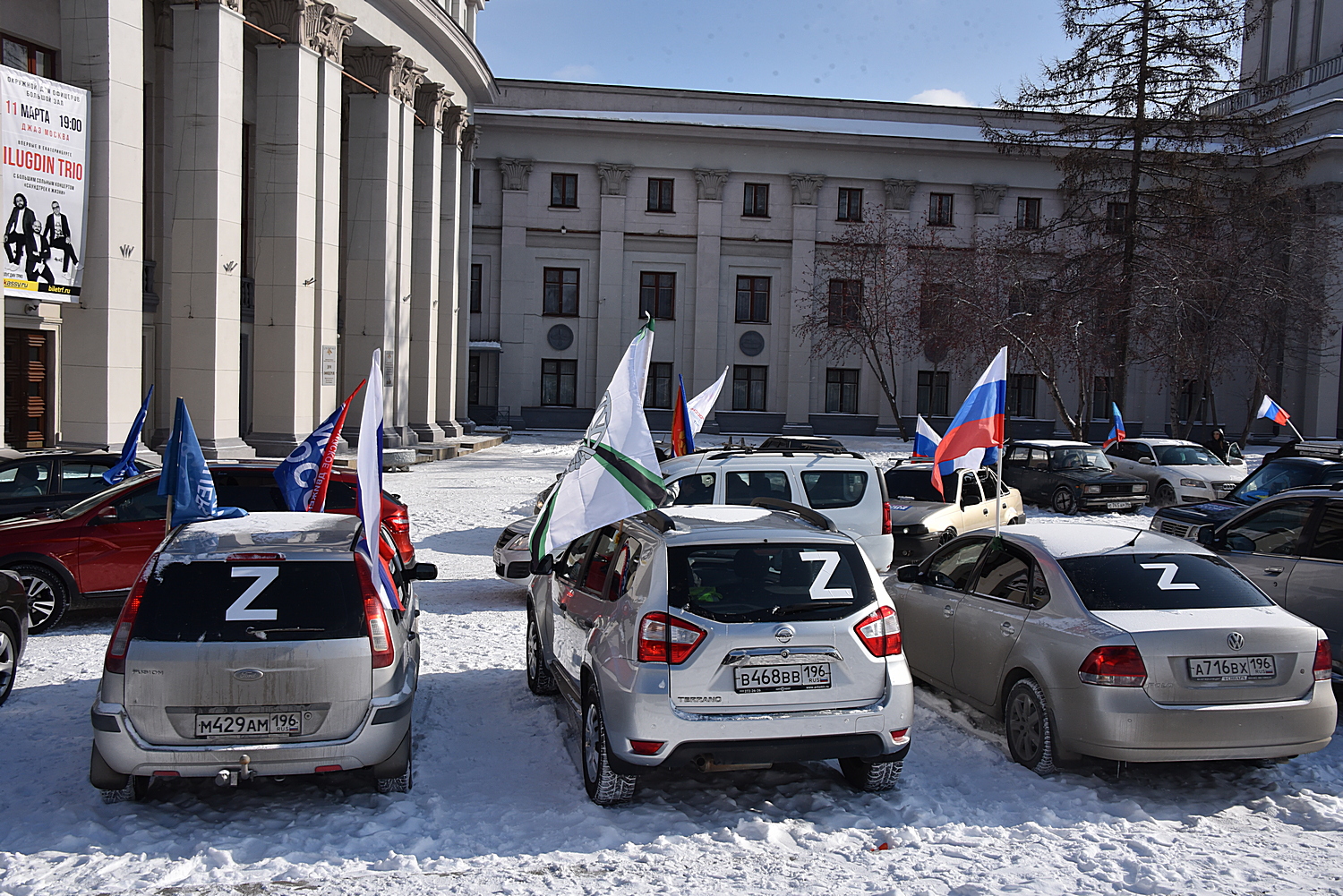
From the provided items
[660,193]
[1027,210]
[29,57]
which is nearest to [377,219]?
[29,57]

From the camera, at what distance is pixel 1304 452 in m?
20.0

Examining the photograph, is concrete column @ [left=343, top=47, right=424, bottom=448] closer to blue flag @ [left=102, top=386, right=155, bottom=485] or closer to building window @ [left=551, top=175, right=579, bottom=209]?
blue flag @ [left=102, top=386, right=155, bottom=485]

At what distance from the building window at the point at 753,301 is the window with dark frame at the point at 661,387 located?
4156 mm

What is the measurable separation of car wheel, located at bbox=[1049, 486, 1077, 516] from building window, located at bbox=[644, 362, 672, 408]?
2812cm

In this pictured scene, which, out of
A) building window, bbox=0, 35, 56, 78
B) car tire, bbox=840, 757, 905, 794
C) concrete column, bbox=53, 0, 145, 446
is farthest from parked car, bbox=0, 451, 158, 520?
building window, bbox=0, 35, 56, 78

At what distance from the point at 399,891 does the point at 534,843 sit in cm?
78

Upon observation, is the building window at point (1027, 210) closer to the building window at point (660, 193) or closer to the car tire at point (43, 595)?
the building window at point (660, 193)

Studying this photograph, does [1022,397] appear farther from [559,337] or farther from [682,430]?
[682,430]

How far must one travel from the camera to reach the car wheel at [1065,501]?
2220cm

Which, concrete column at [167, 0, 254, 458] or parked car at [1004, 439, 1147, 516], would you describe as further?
parked car at [1004, 439, 1147, 516]

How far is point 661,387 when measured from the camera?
49.6 m

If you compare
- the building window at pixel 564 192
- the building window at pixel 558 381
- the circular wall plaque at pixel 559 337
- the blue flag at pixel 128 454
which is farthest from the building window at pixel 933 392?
the blue flag at pixel 128 454

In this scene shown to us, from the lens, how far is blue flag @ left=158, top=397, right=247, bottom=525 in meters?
7.62

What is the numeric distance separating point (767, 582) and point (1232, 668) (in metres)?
2.70
